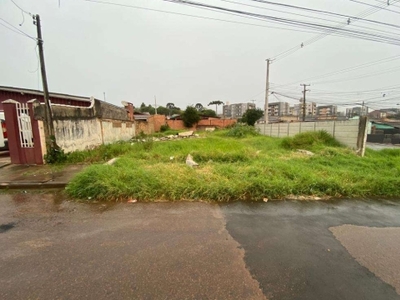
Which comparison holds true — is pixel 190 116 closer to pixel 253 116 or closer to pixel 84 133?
pixel 253 116

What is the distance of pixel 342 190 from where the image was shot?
4289 mm

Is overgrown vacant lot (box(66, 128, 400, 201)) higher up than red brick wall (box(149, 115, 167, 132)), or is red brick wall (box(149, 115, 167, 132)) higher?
red brick wall (box(149, 115, 167, 132))

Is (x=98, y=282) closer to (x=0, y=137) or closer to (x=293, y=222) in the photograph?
(x=293, y=222)

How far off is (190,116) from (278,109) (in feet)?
155

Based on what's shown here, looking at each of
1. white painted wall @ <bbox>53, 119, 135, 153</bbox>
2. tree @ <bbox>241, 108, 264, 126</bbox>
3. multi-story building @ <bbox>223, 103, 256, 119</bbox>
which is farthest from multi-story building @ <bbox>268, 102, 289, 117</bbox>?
white painted wall @ <bbox>53, 119, 135, 153</bbox>

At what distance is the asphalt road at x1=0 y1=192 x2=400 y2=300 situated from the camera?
1759 mm

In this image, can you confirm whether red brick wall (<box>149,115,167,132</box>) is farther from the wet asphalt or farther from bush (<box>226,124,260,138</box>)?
the wet asphalt

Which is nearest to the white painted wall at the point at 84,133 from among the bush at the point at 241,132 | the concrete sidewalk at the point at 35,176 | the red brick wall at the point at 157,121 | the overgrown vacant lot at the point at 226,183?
the concrete sidewalk at the point at 35,176

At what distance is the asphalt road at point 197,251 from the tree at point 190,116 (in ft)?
89.9

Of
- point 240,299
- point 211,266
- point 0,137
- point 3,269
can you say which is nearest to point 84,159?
point 0,137

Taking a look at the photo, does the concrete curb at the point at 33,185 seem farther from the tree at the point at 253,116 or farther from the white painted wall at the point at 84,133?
the tree at the point at 253,116

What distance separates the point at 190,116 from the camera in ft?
99.2

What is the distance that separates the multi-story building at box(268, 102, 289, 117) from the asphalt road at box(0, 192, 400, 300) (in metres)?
67.0

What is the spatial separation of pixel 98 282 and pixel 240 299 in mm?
1340
